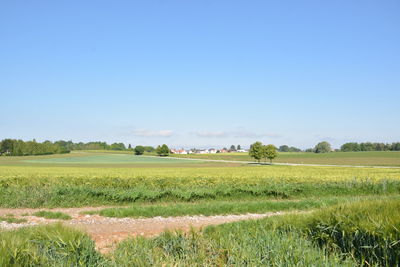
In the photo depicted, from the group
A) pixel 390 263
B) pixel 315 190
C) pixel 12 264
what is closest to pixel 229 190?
pixel 315 190

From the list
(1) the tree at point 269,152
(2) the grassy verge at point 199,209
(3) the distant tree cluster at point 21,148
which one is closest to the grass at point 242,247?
(2) the grassy verge at point 199,209

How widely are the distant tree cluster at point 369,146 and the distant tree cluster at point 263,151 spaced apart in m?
93.4

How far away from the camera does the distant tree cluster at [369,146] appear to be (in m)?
152

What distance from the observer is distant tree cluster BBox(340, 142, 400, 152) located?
15175cm

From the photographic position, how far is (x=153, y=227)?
13711mm

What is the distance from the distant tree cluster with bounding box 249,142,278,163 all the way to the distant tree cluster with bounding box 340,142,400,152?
3676 inches

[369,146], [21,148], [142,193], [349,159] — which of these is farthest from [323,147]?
[142,193]

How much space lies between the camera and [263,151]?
8819 cm

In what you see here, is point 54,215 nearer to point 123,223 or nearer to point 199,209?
point 123,223

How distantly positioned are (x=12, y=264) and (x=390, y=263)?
6.62 metres

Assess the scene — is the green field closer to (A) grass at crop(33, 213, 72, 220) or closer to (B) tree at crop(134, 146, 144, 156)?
(B) tree at crop(134, 146, 144, 156)

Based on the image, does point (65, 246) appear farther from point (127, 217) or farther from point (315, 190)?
point (315, 190)

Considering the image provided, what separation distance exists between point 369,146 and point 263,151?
10157cm

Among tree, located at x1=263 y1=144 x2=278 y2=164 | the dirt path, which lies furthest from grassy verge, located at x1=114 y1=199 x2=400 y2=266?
tree, located at x1=263 y1=144 x2=278 y2=164
